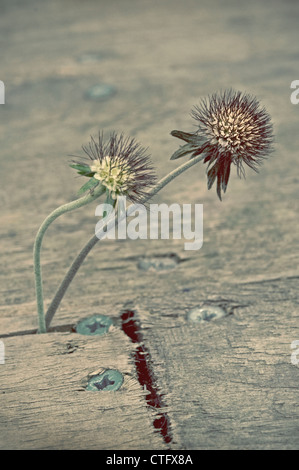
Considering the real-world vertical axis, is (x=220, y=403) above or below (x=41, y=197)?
below

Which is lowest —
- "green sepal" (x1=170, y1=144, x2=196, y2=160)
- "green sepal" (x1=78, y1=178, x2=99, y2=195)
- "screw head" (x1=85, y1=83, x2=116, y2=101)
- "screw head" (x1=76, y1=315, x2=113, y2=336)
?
"screw head" (x1=76, y1=315, x2=113, y2=336)

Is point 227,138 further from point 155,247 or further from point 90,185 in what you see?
point 155,247

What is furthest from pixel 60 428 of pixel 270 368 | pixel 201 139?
pixel 201 139

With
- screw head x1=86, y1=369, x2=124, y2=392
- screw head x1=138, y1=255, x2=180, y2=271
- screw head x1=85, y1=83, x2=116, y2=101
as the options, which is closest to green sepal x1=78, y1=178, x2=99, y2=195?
screw head x1=86, y1=369, x2=124, y2=392

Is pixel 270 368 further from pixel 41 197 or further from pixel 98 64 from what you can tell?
pixel 98 64

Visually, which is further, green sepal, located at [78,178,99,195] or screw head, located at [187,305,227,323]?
screw head, located at [187,305,227,323]

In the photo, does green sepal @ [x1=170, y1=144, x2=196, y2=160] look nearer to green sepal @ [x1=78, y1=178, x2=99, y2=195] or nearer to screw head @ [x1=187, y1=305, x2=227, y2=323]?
green sepal @ [x1=78, y1=178, x2=99, y2=195]

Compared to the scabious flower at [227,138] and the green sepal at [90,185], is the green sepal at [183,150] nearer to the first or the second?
the scabious flower at [227,138]

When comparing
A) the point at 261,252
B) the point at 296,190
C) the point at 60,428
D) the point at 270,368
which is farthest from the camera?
the point at 296,190
